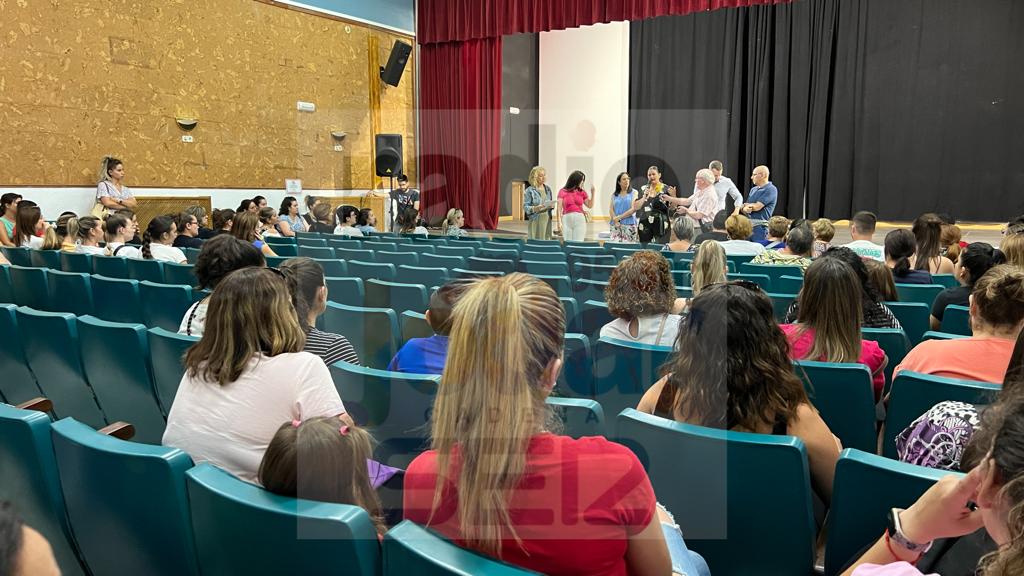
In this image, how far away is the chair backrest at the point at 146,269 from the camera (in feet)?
15.2

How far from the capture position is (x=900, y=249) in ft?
14.0

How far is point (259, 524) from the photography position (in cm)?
116

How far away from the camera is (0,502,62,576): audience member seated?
0.84 meters

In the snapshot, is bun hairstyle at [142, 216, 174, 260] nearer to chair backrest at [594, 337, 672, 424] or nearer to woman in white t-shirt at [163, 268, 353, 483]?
woman in white t-shirt at [163, 268, 353, 483]

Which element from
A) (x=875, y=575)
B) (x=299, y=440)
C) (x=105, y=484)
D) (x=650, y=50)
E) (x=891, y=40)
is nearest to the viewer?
(x=875, y=575)

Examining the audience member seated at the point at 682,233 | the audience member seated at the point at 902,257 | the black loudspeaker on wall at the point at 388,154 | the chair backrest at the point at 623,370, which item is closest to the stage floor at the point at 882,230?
the black loudspeaker on wall at the point at 388,154

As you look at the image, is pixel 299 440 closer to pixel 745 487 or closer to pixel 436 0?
pixel 745 487

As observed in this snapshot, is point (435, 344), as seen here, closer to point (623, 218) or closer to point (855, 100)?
point (623, 218)

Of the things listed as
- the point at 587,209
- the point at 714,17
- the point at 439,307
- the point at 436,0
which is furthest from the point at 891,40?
the point at 439,307

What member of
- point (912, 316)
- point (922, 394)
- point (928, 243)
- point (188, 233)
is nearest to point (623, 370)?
point (922, 394)

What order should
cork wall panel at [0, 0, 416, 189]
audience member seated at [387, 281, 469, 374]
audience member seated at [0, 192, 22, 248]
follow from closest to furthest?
audience member seated at [387, 281, 469, 374] → audience member seated at [0, 192, 22, 248] → cork wall panel at [0, 0, 416, 189]

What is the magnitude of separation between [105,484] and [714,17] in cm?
1465

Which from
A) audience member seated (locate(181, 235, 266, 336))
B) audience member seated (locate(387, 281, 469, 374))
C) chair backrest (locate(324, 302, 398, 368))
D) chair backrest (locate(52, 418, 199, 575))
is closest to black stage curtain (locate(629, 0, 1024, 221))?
chair backrest (locate(324, 302, 398, 368))

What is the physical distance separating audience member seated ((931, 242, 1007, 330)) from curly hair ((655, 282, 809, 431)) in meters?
2.05
